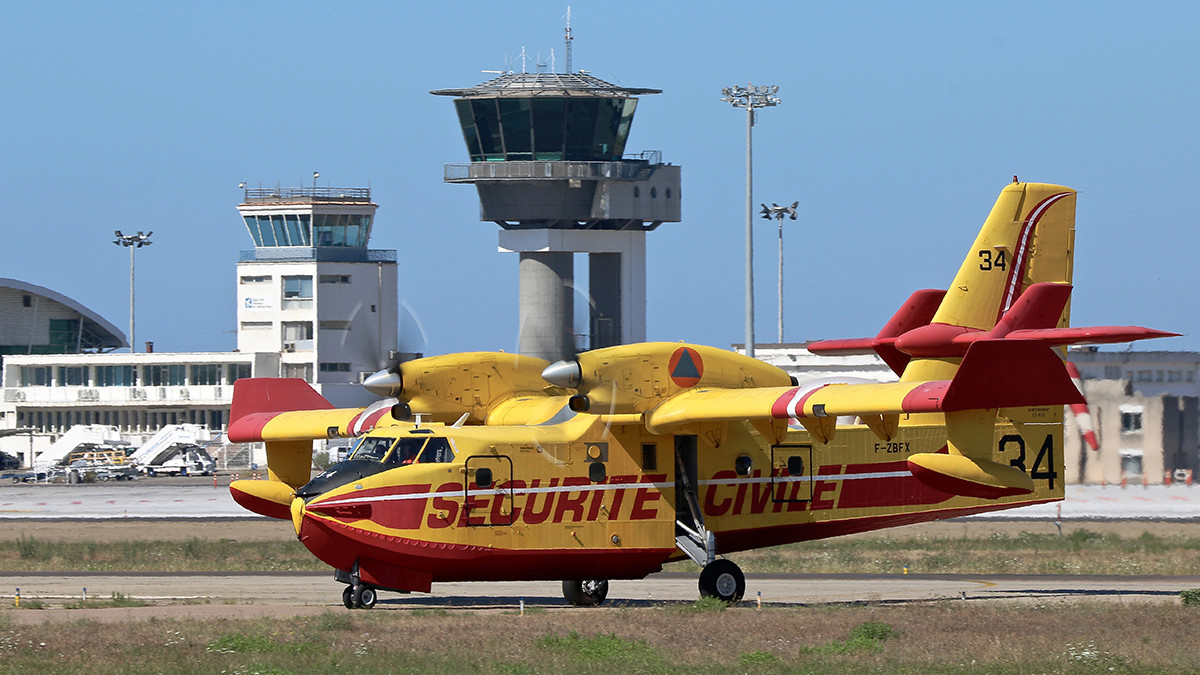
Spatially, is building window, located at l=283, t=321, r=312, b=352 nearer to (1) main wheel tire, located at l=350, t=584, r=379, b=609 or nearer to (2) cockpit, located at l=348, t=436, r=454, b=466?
(1) main wheel tire, located at l=350, t=584, r=379, b=609

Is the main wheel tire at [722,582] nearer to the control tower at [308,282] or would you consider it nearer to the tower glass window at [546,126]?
the tower glass window at [546,126]

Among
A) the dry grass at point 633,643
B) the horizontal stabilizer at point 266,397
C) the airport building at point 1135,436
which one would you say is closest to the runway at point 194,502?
the airport building at point 1135,436

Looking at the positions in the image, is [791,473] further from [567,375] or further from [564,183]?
[564,183]

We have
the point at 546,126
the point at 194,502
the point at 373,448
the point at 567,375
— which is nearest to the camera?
the point at 567,375

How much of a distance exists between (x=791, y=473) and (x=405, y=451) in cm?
701

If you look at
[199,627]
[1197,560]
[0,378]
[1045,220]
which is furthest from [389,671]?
[0,378]

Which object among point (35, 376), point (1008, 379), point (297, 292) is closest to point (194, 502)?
point (297, 292)

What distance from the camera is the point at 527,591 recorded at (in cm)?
3198

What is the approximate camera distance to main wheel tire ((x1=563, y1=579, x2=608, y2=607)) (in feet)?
92.9

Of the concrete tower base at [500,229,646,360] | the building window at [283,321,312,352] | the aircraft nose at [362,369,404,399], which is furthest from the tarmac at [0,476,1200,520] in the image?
the building window at [283,321,312,352]

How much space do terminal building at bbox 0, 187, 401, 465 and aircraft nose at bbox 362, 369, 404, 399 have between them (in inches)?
3062

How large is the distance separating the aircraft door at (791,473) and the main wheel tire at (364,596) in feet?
23.4

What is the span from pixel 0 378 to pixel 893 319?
10253 centimetres

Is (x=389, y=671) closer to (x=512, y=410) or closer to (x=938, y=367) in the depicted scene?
(x=512, y=410)
